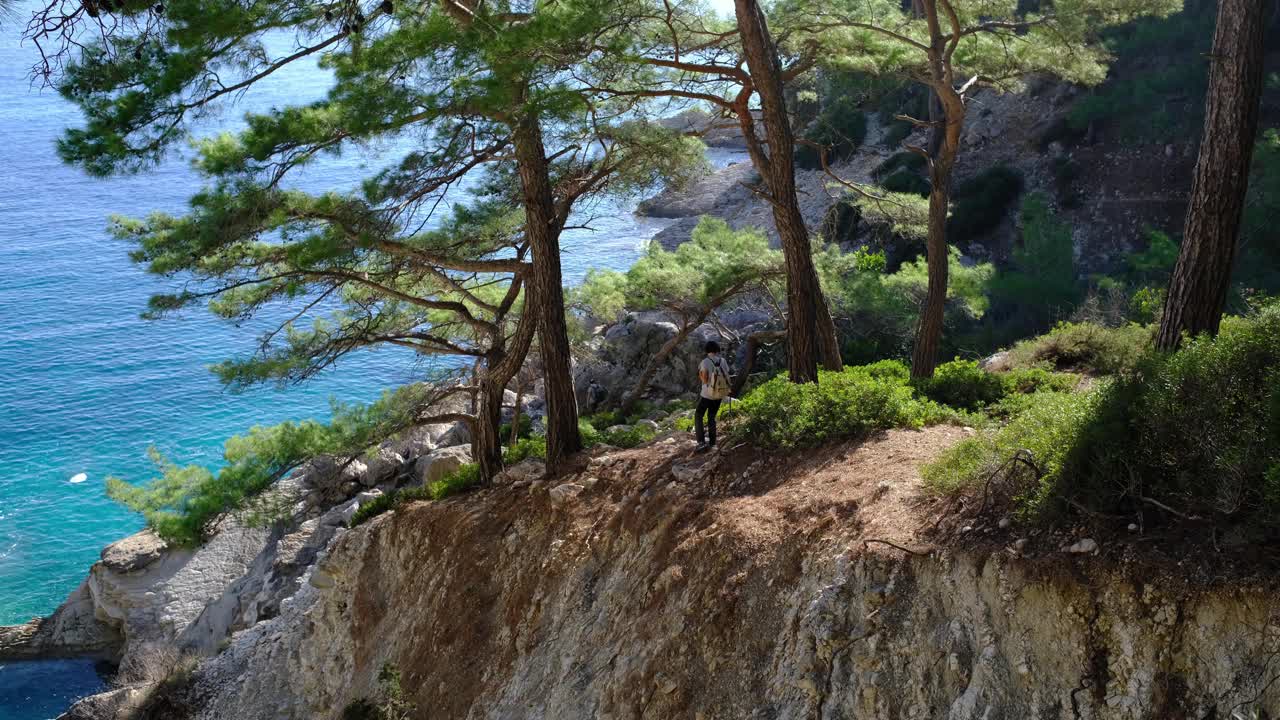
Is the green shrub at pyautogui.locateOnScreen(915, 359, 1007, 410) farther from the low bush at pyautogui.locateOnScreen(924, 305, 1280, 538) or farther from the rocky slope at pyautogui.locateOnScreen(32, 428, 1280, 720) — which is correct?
the low bush at pyautogui.locateOnScreen(924, 305, 1280, 538)

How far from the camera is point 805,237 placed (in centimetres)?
1280

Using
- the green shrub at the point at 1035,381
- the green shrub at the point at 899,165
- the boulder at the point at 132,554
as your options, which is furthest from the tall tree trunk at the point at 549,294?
the green shrub at the point at 899,165

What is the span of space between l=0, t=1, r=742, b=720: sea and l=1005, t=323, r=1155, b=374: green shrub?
606 centimetres

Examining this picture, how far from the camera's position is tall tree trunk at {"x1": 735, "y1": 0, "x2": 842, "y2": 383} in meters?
12.3

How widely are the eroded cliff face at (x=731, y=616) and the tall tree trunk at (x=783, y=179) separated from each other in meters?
2.26

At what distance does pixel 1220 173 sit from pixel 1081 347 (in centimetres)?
583

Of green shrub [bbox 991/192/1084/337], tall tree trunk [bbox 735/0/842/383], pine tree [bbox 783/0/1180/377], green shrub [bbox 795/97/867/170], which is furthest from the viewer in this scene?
green shrub [bbox 795/97/867/170]

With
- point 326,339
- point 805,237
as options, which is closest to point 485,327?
point 326,339

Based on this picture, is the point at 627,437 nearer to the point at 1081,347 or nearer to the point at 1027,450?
the point at 1081,347

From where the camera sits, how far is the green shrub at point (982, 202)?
3162 centimetres

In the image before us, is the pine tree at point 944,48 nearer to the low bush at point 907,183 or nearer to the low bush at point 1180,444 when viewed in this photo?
the low bush at point 1180,444

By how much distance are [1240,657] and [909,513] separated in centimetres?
266

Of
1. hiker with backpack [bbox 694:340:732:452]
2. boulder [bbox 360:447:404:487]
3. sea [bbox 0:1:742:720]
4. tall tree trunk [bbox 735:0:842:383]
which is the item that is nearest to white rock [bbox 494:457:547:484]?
hiker with backpack [bbox 694:340:732:452]

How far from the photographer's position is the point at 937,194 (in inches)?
593
